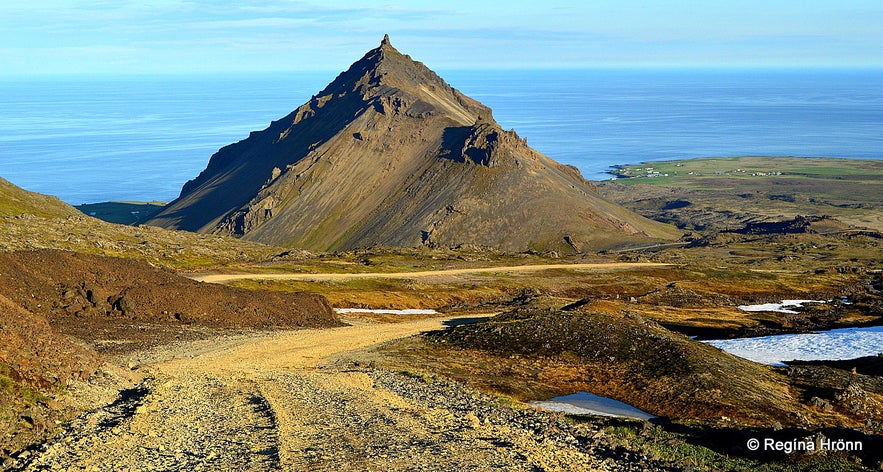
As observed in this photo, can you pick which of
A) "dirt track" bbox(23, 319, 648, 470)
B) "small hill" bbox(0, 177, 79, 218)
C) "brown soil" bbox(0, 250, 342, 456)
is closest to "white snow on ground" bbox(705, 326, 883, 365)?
"dirt track" bbox(23, 319, 648, 470)

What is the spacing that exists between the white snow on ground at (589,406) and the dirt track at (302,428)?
399 cm

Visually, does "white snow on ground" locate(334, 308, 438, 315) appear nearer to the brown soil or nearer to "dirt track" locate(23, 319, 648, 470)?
the brown soil

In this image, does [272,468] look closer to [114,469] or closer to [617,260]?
[114,469]

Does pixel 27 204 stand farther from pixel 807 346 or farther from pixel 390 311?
pixel 807 346

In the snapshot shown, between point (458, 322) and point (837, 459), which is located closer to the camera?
point (837, 459)

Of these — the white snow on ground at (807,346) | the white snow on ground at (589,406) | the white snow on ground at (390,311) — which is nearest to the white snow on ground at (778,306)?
the white snow on ground at (807,346)

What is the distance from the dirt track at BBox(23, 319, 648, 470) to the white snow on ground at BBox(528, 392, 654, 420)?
399cm

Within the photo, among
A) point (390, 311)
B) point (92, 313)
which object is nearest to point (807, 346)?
point (390, 311)

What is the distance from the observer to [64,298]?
5400 centimetres

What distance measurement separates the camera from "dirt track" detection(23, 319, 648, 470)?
26.9 metres

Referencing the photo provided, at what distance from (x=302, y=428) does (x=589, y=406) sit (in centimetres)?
1561

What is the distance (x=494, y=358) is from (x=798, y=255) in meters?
139

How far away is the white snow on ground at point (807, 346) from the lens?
5822 cm

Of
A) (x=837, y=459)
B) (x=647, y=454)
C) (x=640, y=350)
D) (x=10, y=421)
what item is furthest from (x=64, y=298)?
(x=837, y=459)
